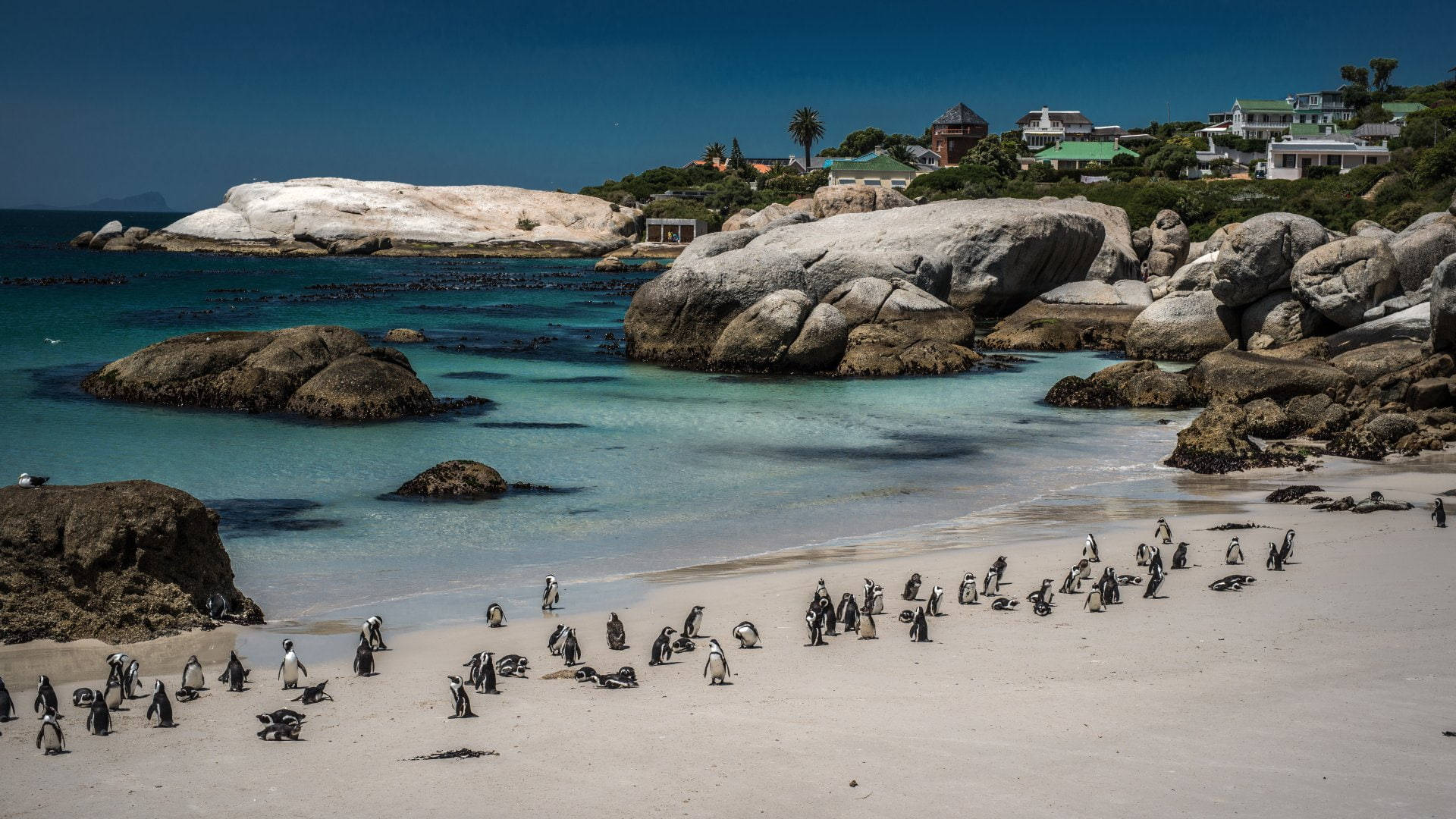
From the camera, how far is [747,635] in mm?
9859

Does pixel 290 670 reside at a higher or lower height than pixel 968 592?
lower

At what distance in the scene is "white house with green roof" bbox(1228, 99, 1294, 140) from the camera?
114750mm

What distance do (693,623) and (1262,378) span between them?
1619 cm

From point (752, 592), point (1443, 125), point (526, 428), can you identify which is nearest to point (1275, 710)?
point (752, 592)

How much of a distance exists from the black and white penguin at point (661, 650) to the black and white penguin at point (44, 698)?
4179 mm

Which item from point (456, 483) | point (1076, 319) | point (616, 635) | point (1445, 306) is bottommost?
point (616, 635)

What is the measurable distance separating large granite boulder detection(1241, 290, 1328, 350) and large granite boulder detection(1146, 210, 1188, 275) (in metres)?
17.5

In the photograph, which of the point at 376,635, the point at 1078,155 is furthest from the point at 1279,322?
the point at 1078,155

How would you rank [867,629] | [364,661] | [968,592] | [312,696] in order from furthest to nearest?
[968,592], [867,629], [364,661], [312,696]

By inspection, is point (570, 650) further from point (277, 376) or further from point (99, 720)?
point (277, 376)

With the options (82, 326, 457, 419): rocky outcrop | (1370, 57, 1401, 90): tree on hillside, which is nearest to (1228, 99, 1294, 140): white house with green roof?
(1370, 57, 1401, 90): tree on hillside

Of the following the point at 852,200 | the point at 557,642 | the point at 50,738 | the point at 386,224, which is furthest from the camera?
the point at 386,224

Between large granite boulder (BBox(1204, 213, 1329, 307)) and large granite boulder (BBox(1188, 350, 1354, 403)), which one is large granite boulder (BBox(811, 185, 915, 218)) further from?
large granite boulder (BBox(1188, 350, 1354, 403))

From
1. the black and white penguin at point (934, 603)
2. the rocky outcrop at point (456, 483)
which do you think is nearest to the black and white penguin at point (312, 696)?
the black and white penguin at point (934, 603)
